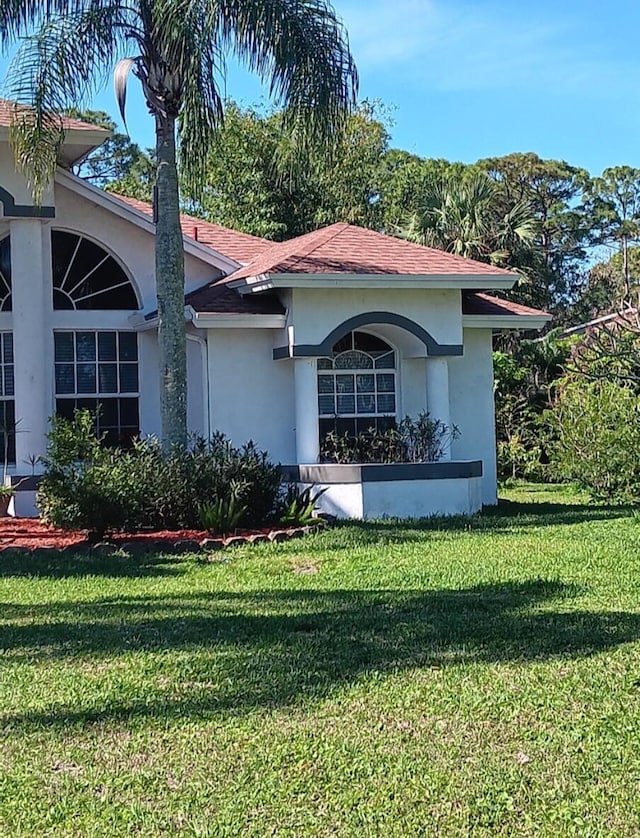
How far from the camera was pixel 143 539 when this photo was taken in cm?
1209

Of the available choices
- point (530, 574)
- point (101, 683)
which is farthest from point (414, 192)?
point (101, 683)

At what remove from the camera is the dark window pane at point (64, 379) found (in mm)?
16438

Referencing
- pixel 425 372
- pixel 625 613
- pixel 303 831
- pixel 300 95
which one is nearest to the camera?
pixel 303 831

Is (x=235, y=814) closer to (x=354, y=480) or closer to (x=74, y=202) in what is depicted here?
(x=354, y=480)

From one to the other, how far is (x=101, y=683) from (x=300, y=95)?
916 centimetres

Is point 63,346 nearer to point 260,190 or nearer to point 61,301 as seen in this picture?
point 61,301

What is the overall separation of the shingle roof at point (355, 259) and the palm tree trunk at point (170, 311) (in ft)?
5.03

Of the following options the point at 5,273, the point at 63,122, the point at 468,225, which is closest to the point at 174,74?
the point at 63,122

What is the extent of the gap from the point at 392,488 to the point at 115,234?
6.30m

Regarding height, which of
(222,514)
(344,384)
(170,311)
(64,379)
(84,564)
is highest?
(170,311)

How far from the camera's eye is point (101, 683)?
20.7 feet

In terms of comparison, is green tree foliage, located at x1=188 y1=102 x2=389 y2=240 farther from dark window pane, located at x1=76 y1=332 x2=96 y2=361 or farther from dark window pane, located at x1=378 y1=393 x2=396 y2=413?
dark window pane, located at x1=378 y1=393 x2=396 y2=413

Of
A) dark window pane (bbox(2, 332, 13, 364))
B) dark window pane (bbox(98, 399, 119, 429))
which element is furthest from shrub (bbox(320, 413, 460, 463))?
dark window pane (bbox(2, 332, 13, 364))

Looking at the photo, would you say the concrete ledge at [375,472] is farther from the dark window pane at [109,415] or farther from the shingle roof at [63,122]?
the shingle roof at [63,122]
